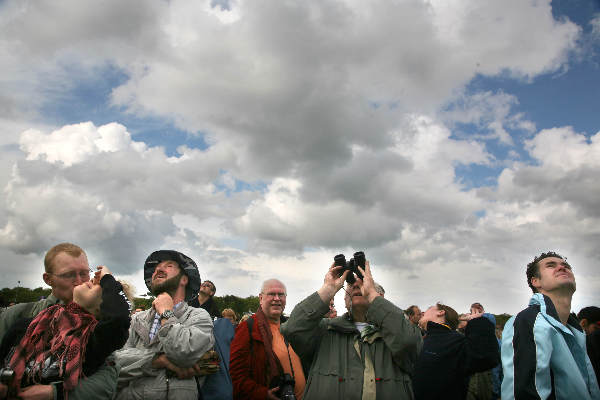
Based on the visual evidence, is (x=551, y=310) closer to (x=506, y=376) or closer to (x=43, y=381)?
(x=506, y=376)

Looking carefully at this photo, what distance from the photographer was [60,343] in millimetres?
3010

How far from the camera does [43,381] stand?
2.96 meters

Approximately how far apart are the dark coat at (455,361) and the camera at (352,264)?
177cm

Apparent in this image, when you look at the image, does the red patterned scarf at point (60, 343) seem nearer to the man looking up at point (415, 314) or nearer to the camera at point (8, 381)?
the camera at point (8, 381)

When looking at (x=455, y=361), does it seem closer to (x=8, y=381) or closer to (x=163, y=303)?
(x=163, y=303)

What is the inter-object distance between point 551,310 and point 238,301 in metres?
26.7

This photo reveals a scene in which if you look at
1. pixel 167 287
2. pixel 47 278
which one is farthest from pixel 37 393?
pixel 167 287

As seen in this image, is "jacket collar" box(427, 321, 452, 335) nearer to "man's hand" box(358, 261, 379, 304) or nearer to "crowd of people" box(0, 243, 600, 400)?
"crowd of people" box(0, 243, 600, 400)

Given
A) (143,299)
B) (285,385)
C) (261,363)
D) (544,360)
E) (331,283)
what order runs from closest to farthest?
1. (544,360)
2. (331,283)
3. (285,385)
4. (261,363)
5. (143,299)

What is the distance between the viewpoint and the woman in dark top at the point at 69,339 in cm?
297

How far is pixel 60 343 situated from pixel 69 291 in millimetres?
557

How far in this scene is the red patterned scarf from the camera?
117 inches

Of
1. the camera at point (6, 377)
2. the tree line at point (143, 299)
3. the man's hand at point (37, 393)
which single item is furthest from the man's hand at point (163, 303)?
the tree line at point (143, 299)

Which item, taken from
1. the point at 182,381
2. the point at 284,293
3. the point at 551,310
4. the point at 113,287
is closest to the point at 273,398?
the point at 182,381
